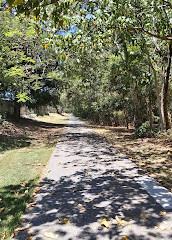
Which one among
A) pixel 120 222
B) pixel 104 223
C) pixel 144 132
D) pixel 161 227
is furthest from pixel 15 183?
pixel 144 132

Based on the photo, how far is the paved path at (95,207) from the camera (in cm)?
292

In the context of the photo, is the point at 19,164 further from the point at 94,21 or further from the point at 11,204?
the point at 94,21

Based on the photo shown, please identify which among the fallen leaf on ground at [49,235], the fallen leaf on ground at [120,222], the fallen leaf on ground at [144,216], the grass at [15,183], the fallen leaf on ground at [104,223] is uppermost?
the fallen leaf on ground at [144,216]

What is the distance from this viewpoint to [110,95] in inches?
805

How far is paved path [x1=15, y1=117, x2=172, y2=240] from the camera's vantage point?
2.92 meters

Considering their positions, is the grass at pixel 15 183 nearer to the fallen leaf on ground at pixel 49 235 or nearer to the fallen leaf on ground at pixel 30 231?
the fallen leaf on ground at pixel 30 231

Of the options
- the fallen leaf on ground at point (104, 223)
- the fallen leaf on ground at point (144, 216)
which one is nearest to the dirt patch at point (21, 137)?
the fallen leaf on ground at point (104, 223)

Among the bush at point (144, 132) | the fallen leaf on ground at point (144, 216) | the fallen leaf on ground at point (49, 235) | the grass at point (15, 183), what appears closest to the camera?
the fallen leaf on ground at point (49, 235)

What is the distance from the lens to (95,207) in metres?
3.70

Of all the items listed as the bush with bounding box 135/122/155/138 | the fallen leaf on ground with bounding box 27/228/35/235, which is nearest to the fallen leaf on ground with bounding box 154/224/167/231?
the fallen leaf on ground with bounding box 27/228/35/235

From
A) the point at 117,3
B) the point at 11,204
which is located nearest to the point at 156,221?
the point at 11,204

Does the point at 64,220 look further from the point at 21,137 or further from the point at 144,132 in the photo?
the point at 21,137

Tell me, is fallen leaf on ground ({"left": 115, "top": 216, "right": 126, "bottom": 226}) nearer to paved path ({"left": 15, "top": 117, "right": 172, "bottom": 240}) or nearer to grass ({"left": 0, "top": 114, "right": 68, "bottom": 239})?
paved path ({"left": 15, "top": 117, "right": 172, "bottom": 240})

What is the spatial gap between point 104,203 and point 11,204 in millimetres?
1774
